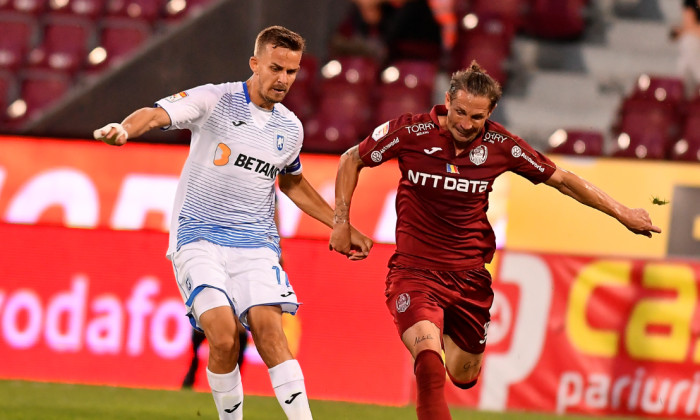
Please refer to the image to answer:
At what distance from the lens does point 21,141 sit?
11.9m

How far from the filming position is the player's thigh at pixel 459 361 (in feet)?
23.2

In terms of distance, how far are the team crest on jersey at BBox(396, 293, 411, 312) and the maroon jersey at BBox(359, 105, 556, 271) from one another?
26 centimetres

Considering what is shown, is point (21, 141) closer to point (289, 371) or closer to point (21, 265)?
point (21, 265)

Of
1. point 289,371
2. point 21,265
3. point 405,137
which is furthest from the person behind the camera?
point 21,265

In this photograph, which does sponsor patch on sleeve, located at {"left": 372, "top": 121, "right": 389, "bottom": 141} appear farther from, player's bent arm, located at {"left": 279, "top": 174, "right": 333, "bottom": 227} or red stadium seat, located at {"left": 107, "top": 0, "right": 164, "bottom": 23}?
red stadium seat, located at {"left": 107, "top": 0, "right": 164, "bottom": 23}

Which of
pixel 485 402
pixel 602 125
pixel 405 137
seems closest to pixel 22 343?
pixel 485 402

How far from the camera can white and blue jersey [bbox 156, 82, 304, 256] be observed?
6.22 m

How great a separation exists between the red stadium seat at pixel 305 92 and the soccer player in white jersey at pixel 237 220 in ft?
20.6

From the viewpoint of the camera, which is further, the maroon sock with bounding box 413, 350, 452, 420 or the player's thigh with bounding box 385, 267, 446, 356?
the player's thigh with bounding box 385, 267, 446, 356

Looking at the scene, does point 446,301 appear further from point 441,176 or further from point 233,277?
point 233,277

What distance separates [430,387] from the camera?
19.4 feet

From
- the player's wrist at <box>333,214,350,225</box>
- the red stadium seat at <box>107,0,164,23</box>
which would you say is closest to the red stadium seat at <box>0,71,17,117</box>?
the red stadium seat at <box>107,0,164,23</box>

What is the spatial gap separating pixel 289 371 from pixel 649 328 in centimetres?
442

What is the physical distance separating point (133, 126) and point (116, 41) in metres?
8.86
